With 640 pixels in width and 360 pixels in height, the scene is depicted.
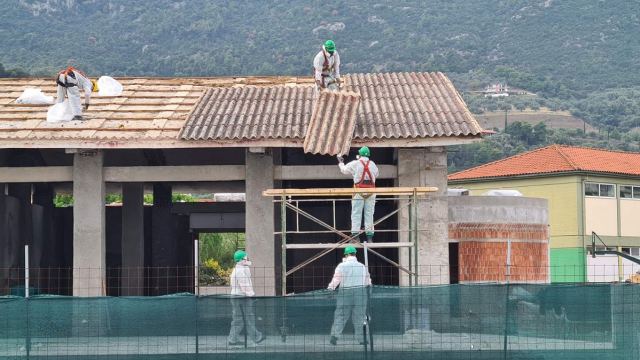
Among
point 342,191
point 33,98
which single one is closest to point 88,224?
point 33,98

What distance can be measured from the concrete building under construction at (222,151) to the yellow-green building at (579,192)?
29228 millimetres

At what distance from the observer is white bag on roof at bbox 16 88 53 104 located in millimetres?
21156

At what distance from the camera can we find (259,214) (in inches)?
784

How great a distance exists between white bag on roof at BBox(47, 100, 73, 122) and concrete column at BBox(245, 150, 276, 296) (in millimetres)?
3319

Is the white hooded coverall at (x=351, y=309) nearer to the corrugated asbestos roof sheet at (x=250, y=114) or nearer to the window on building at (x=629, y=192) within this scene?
the corrugated asbestos roof sheet at (x=250, y=114)

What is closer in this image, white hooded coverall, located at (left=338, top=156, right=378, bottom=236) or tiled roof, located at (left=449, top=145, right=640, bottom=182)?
white hooded coverall, located at (left=338, top=156, right=378, bottom=236)

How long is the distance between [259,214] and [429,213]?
3.06 meters

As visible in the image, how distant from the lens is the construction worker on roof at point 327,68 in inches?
781

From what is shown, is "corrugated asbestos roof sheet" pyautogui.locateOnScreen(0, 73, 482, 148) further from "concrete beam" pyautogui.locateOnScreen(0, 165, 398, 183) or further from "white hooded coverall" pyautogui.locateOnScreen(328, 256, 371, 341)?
"white hooded coverall" pyautogui.locateOnScreen(328, 256, 371, 341)

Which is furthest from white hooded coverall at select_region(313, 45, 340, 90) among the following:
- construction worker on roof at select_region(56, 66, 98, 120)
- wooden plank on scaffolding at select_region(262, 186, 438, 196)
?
construction worker on roof at select_region(56, 66, 98, 120)

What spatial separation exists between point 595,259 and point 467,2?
88.2m

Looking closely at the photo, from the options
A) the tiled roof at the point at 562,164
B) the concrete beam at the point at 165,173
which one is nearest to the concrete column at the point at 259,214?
the concrete beam at the point at 165,173

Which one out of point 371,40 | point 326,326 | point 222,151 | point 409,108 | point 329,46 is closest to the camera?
point 326,326

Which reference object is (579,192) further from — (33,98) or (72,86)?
(72,86)
